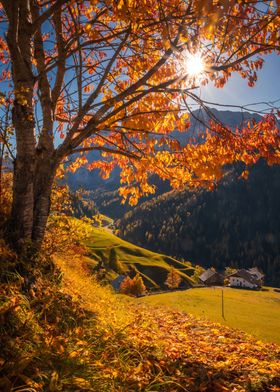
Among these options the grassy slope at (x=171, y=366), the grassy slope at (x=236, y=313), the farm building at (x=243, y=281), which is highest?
the grassy slope at (x=171, y=366)

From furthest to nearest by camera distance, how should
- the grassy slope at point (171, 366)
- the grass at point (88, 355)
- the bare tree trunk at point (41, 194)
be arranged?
the bare tree trunk at point (41, 194)
the grassy slope at point (171, 366)
the grass at point (88, 355)

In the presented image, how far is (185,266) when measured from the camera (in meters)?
152

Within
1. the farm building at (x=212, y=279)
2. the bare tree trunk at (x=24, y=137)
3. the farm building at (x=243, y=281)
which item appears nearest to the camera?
the bare tree trunk at (x=24, y=137)

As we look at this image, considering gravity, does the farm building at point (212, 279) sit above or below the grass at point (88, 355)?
below

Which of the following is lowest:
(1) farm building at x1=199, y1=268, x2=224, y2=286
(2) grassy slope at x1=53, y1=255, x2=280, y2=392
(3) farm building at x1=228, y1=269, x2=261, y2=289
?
(3) farm building at x1=228, y1=269, x2=261, y2=289

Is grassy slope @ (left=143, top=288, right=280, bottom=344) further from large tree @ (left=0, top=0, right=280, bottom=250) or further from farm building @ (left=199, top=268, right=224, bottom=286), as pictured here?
farm building @ (left=199, top=268, right=224, bottom=286)

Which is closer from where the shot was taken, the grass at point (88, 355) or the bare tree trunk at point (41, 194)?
the grass at point (88, 355)

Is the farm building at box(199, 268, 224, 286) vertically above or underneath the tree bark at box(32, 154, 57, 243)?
underneath

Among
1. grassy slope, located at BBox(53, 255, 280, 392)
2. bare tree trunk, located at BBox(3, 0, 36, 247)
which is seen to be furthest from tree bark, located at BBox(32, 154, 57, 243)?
grassy slope, located at BBox(53, 255, 280, 392)

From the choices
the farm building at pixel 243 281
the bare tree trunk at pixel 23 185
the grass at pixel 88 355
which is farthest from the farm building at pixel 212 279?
the bare tree trunk at pixel 23 185

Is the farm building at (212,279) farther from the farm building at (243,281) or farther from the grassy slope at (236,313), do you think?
the grassy slope at (236,313)

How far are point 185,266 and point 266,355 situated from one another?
149745mm

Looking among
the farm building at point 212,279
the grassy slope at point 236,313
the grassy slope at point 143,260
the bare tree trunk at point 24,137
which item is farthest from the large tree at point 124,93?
the farm building at point 212,279

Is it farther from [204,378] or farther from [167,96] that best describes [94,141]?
[204,378]
